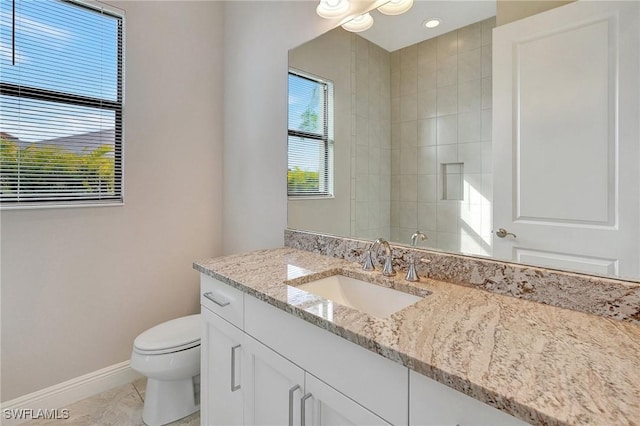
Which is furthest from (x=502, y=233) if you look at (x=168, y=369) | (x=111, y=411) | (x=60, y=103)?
(x=60, y=103)

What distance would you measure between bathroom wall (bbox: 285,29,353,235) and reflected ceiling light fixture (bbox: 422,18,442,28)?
15.2 inches

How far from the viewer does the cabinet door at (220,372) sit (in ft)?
3.79

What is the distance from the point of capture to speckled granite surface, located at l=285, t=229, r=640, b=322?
2.64 ft

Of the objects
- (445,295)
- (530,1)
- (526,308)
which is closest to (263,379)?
(445,295)

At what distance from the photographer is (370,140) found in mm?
1430

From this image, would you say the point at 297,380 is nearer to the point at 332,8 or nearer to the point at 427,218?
the point at 427,218

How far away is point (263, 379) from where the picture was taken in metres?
1.04

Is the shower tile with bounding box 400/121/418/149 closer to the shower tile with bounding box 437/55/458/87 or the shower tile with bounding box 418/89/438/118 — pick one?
the shower tile with bounding box 418/89/438/118

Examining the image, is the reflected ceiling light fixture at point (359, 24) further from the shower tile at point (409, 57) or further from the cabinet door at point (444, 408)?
the cabinet door at point (444, 408)

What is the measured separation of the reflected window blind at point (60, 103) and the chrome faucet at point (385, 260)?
5.16 ft

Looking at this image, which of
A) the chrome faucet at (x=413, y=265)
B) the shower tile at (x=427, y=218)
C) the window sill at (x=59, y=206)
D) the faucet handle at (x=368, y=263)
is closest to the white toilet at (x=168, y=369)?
the window sill at (x=59, y=206)

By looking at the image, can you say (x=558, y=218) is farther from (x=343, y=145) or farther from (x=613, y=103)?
(x=343, y=145)

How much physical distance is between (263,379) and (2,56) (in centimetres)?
200

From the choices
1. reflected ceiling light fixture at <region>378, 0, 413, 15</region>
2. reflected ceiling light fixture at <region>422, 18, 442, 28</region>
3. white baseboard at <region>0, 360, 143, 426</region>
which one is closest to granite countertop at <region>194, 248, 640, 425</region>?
reflected ceiling light fixture at <region>422, 18, 442, 28</region>
